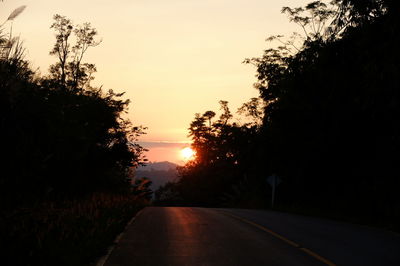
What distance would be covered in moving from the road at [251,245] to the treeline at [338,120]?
6.01 metres

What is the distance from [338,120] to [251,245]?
18.9 metres

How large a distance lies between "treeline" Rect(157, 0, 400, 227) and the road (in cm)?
601

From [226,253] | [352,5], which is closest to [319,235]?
[226,253]

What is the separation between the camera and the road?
404 inches

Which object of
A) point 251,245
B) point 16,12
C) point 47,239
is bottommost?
point 251,245

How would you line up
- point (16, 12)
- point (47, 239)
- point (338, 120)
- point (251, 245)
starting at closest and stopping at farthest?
1. point (16, 12)
2. point (47, 239)
3. point (251, 245)
4. point (338, 120)

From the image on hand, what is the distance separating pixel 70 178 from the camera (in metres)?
25.5

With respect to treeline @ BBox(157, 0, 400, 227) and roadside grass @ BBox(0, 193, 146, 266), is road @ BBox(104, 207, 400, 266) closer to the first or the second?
roadside grass @ BBox(0, 193, 146, 266)

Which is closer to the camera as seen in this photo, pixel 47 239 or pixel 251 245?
pixel 47 239

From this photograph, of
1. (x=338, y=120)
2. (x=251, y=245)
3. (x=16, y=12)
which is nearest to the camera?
(x=16, y=12)

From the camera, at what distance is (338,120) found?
2972 centimetres

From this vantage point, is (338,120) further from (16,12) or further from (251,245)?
(16,12)

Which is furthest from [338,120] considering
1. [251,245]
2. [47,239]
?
[47,239]

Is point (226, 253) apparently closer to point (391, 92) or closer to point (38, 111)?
point (38, 111)
